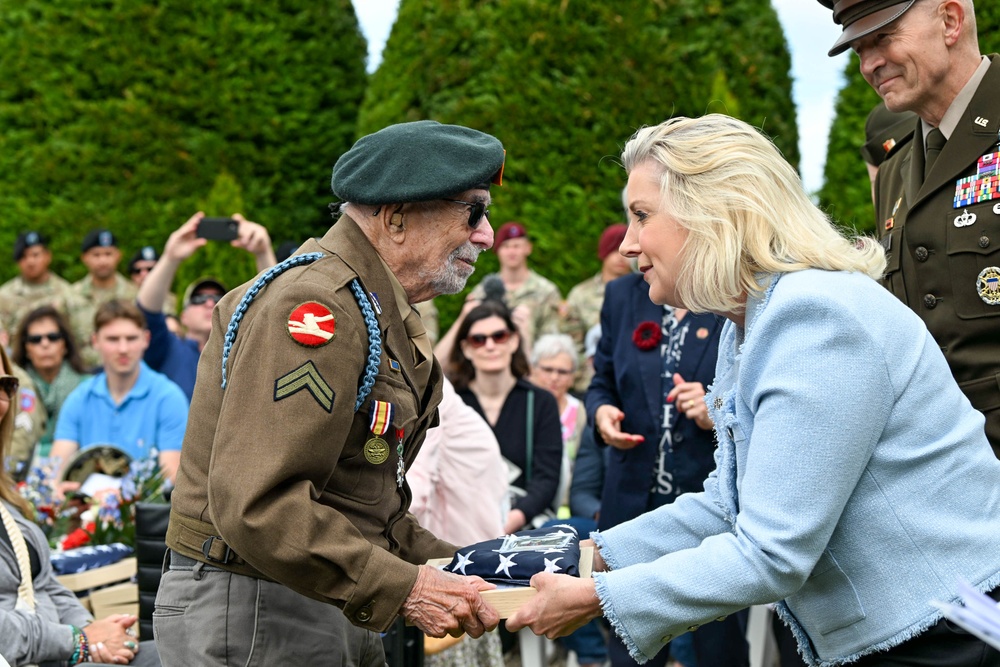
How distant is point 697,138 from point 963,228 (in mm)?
1168

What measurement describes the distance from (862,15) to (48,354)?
650 centimetres

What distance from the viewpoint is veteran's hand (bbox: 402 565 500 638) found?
2.71 metres

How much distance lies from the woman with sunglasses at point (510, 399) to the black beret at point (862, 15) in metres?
3.41

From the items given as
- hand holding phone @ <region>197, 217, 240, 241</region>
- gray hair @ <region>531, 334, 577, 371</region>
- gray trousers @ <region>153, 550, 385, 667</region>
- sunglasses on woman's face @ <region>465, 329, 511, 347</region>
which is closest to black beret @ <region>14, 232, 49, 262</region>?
hand holding phone @ <region>197, 217, 240, 241</region>

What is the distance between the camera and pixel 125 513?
211 inches

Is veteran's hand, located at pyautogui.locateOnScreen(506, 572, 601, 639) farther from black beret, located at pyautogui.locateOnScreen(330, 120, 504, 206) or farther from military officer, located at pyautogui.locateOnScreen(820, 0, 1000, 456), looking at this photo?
military officer, located at pyautogui.locateOnScreen(820, 0, 1000, 456)

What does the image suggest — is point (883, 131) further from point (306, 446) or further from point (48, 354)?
point (48, 354)

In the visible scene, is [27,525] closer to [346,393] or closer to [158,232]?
[346,393]

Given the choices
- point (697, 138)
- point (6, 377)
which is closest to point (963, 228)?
point (697, 138)

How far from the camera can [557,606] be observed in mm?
2639

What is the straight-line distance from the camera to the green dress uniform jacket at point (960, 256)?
10.7ft

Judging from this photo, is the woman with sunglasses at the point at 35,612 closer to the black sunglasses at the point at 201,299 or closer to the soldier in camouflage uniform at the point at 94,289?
the black sunglasses at the point at 201,299

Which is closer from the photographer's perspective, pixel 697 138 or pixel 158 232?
pixel 697 138

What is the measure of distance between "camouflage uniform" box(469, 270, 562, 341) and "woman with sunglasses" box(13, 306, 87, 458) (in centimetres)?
330
